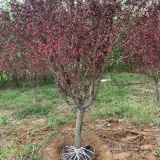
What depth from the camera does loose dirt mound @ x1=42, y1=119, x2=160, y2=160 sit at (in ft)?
12.6

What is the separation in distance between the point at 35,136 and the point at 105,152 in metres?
1.57

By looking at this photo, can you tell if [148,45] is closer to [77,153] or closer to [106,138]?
[106,138]

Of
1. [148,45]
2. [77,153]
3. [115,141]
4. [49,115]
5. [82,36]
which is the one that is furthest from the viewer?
[49,115]

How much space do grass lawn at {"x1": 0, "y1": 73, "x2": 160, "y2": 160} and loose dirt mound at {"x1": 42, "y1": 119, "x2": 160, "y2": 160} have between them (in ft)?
0.61

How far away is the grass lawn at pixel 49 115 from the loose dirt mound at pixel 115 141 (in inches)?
7.3

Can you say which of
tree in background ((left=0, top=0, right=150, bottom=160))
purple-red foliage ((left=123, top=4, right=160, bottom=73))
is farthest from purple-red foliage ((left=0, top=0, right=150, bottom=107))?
purple-red foliage ((left=123, top=4, right=160, bottom=73))

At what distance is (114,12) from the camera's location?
3.04 m

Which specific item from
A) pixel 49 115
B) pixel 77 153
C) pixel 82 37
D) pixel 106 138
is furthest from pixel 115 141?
pixel 82 37

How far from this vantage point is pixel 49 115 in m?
5.91

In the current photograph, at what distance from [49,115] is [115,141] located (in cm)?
222

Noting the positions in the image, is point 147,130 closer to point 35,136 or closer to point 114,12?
point 35,136

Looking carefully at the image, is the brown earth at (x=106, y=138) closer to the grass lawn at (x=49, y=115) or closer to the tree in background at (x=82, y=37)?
the grass lawn at (x=49, y=115)

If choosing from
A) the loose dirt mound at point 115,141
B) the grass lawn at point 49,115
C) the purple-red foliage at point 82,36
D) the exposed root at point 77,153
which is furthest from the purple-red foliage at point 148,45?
the exposed root at point 77,153

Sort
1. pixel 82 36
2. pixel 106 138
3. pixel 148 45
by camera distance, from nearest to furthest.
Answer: pixel 82 36, pixel 106 138, pixel 148 45
